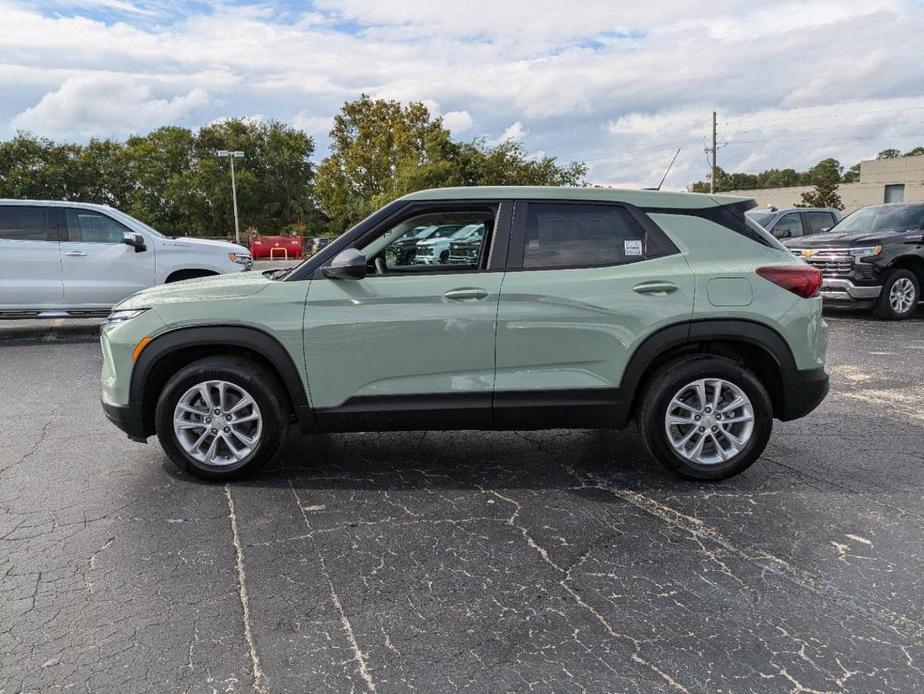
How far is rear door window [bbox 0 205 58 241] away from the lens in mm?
9758

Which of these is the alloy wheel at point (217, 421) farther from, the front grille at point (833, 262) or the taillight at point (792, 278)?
the front grille at point (833, 262)

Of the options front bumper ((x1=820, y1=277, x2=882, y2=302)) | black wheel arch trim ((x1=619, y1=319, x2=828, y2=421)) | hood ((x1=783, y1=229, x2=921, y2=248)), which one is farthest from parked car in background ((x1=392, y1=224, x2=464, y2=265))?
hood ((x1=783, y1=229, x2=921, y2=248))

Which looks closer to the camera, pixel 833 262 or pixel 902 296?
pixel 902 296

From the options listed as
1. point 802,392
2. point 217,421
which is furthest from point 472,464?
point 802,392

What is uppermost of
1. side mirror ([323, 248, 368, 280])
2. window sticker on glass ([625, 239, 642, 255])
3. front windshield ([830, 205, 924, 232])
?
front windshield ([830, 205, 924, 232])

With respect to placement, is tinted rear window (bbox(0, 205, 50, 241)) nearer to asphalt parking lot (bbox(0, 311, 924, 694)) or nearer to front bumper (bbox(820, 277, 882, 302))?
asphalt parking lot (bbox(0, 311, 924, 694))

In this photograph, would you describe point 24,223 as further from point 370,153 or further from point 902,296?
point 370,153

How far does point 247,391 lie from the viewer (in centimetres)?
414

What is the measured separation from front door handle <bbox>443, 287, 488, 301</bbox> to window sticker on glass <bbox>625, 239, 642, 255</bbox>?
0.90m

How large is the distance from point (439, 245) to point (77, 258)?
752cm

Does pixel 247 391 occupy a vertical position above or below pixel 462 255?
below

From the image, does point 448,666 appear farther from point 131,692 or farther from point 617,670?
point 131,692

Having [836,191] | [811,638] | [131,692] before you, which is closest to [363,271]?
→ [131,692]

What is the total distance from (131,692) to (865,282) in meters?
11.6
